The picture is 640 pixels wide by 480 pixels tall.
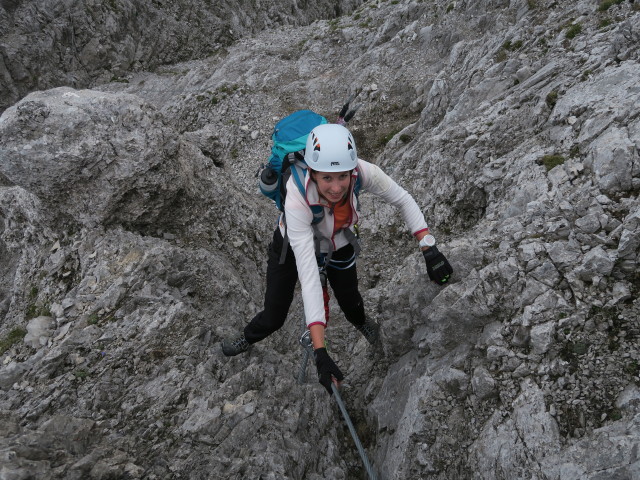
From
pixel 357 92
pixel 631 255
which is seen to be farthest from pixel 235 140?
pixel 631 255

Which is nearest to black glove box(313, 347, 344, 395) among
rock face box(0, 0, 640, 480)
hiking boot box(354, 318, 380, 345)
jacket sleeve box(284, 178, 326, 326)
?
jacket sleeve box(284, 178, 326, 326)

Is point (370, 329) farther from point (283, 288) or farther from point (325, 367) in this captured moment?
point (325, 367)

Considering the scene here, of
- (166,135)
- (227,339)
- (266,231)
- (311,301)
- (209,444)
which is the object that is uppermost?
(166,135)

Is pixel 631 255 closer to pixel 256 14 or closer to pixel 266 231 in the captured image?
pixel 266 231

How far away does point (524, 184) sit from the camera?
758 cm

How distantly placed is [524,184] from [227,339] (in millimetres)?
6427

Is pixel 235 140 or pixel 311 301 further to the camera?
pixel 235 140

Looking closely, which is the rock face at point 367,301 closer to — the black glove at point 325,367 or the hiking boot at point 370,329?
the hiking boot at point 370,329

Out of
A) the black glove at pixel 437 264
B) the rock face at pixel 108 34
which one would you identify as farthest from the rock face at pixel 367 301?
the rock face at pixel 108 34

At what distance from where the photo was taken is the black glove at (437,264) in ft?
21.2

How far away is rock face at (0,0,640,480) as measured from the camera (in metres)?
5.08

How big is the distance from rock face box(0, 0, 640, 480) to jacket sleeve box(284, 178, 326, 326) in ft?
7.00

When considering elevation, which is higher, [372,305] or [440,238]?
[440,238]

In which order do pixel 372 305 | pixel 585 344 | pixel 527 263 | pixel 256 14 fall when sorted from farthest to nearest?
pixel 256 14 < pixel 372 305 < pixel 527 263 < pixel 585 344
